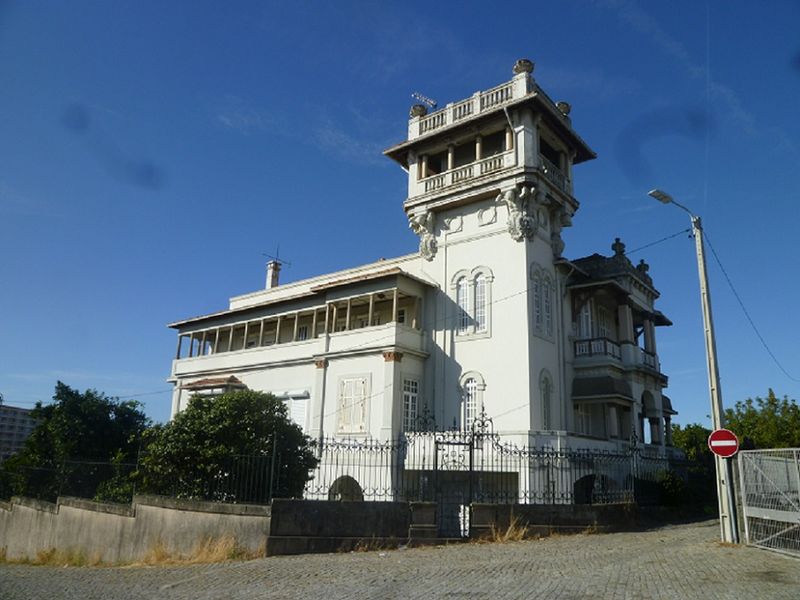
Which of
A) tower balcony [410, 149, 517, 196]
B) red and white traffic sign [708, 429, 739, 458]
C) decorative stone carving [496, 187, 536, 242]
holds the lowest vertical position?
red and white traffic sign [708, 429, 739, 458]

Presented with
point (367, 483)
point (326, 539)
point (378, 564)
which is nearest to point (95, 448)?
point (367, 483)

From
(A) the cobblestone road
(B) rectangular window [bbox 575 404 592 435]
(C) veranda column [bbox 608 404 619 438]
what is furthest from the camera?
(B) rectangular window [bbox 575 404 592 435]

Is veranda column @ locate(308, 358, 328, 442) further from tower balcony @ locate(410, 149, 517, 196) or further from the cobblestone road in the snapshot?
the cobblestone road

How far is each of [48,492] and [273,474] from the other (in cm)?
1096

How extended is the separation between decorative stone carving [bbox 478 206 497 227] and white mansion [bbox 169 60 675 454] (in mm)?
58

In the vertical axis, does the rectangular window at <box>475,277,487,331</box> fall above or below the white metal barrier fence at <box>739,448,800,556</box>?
above

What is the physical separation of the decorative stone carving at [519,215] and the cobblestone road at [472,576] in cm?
1264

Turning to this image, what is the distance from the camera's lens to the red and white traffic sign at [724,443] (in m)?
13.7

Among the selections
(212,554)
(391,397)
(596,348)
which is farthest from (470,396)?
(212,554)

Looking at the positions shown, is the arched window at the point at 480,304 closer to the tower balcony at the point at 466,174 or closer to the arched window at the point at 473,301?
the arched window at the point at 473,301

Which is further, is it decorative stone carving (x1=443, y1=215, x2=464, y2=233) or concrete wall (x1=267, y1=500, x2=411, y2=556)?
decorative stone carving (x1=443, y1=215, x2=464, y2=233)

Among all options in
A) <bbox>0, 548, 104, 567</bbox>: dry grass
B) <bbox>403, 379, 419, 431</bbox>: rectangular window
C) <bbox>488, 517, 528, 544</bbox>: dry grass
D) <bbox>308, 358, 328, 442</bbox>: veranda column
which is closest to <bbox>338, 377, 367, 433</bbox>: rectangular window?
<bbox>308, 358, 328, 442</bbox>: veranda column

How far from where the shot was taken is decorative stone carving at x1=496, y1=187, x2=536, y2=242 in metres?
23.9

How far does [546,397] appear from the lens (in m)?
23.6
